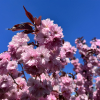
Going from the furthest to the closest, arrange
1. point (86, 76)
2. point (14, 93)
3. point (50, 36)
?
1. point (86, 76)
2. point (14, 93)
3. point (50, 36)

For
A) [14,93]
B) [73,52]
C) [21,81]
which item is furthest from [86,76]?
[14,93]

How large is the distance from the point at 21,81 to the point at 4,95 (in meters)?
0.82

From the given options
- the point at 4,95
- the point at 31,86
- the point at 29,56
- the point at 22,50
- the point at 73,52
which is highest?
the point at 73,52

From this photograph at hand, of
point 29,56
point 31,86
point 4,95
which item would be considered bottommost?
point 4,95

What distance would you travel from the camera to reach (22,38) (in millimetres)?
1515

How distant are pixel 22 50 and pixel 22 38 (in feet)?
0.67

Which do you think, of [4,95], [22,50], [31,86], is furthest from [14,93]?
[22,50]

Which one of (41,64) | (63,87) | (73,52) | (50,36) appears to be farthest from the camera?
(63,87)

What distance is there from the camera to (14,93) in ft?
6.01

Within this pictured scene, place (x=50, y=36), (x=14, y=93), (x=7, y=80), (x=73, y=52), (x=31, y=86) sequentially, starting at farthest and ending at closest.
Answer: (x=73, y=52), (x=14, y=93), (x=7, y=80), (x=31, y=86), (x=50, y=36)

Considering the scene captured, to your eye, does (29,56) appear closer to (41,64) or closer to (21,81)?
(41,64)

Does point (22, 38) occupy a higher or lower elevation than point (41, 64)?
higher

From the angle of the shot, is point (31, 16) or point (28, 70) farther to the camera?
point (31, 16)

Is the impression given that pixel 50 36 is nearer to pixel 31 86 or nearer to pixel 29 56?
pixel 29 56
